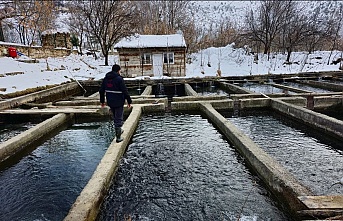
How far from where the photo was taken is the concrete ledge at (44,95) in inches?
354

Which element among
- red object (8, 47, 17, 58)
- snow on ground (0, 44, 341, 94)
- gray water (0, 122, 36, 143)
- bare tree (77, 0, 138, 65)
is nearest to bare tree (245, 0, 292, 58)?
snow on ground (0, 44, 341, 94)

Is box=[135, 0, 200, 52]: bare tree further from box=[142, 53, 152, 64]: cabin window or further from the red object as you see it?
the red object

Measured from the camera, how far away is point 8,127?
7.89 meters

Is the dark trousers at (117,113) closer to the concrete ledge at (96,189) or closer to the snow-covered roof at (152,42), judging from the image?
the concrete ledge at (96,189)

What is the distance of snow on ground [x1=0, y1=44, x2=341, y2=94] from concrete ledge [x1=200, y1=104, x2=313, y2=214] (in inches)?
391

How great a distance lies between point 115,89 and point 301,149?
4.45m

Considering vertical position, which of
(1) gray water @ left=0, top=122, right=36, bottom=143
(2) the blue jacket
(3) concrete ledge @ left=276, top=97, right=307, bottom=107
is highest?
(2) the blue jacket

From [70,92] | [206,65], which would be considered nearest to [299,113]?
[70,92]

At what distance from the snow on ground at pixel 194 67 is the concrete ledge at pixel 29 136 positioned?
13.6 feet

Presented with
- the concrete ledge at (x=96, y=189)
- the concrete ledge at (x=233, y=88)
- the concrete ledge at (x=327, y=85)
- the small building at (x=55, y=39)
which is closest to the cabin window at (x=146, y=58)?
the concrete ledge at (x=233, y=88)

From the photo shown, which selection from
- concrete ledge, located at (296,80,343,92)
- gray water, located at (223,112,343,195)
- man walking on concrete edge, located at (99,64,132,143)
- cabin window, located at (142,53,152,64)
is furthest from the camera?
cabin window, located at (142,53,152,64)

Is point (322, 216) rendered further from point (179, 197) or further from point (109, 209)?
point (109, 209)

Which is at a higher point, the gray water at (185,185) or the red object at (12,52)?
the red object at (12,52)

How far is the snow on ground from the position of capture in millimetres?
13164
